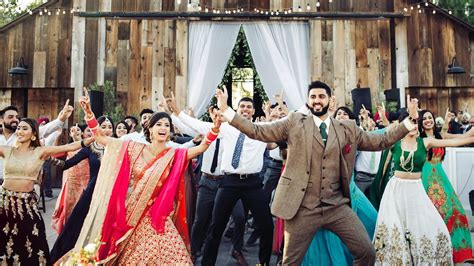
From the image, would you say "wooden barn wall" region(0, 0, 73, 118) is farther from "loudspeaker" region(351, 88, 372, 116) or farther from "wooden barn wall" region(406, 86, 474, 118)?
"wooden barn wall" region(406, 86, 474, 118)

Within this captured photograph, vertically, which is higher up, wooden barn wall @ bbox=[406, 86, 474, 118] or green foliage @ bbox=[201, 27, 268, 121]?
green foliage @ bbox=[201, 27, 268, 121]

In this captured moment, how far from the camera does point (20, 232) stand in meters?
4.10

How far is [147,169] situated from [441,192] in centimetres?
352

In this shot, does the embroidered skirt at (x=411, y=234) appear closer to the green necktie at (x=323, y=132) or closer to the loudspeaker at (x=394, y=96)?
the green necktie at (x=323, y=132)

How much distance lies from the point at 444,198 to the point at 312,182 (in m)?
2.42

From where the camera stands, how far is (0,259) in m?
→ 4.07

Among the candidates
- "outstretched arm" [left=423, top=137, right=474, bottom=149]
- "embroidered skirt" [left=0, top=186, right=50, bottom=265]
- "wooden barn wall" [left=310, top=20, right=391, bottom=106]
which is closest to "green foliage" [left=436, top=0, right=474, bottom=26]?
"wooden barn wall" [left=310, top=20, right=391, bottom=106]

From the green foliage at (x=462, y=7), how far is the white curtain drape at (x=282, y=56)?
5725mm

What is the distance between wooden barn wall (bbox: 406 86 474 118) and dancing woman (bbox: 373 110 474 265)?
6.66 metres

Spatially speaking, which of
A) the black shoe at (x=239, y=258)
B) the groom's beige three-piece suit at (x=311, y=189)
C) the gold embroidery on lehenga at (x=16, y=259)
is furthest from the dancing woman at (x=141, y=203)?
the black shoe at (x=239, y=258)

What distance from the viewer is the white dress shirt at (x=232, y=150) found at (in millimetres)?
4641

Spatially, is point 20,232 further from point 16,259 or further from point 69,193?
point 69,193

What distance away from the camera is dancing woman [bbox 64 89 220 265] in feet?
11.5

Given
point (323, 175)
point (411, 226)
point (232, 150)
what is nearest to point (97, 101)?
point (232, 150)
